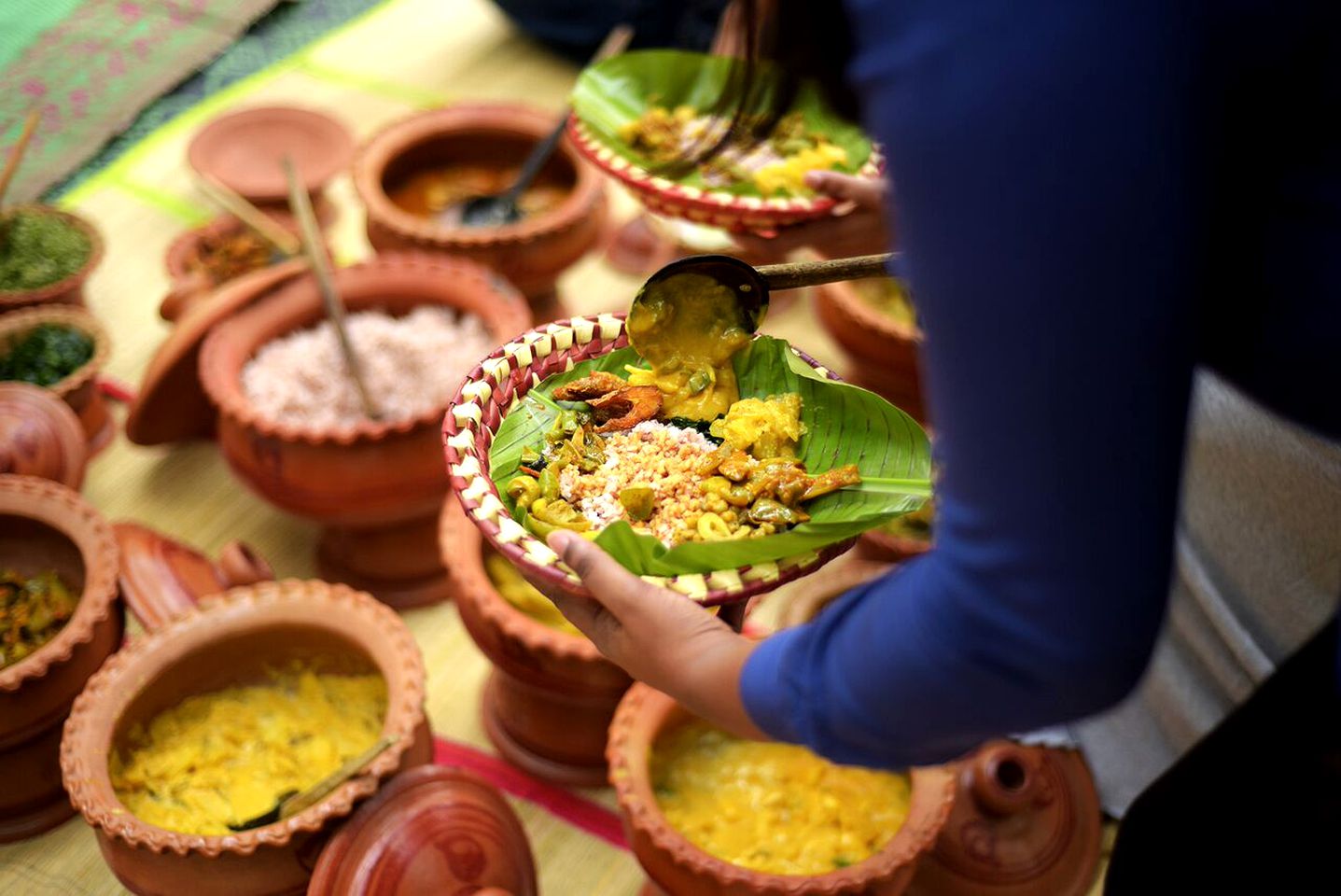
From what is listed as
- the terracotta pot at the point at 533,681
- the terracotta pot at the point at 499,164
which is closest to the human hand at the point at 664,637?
the terracotta pot at the point at 533,681

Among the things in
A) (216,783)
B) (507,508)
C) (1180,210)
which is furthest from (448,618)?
(1180,210)

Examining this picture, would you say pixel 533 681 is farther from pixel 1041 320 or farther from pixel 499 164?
pixel 499 164

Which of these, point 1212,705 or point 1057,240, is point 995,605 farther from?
point 1212,705

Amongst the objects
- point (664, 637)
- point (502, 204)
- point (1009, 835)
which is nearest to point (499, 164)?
point (502, 204)

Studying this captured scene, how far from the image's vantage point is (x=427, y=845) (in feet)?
4.82

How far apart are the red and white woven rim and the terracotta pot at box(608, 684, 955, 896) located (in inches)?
30.6

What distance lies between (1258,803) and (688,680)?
1.83 feet

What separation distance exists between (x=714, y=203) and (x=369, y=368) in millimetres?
806

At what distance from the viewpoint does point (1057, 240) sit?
0.60 meters

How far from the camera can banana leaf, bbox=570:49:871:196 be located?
224 cm

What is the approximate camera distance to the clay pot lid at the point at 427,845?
1.44 metres

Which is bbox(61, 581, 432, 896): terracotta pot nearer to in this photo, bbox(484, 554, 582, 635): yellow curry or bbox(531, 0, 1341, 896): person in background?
bbox(484, 554, 582, 635): yellow curry

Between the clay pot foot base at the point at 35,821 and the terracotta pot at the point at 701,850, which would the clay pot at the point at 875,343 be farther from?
the clay pot foot base at the point at 35,821

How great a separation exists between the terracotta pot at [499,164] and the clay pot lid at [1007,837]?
1.41 metres
